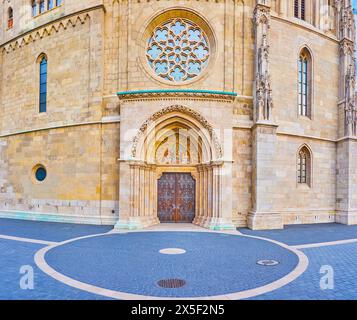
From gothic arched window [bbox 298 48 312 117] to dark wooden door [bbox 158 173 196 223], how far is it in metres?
7.98

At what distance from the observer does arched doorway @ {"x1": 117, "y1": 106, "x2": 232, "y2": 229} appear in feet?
43.4

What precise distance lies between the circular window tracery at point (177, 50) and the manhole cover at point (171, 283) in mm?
11253

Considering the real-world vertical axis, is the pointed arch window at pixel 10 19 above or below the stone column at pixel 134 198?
above

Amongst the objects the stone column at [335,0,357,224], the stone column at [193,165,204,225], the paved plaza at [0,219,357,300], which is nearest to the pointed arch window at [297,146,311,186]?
the stone column at [335,0,357,224]

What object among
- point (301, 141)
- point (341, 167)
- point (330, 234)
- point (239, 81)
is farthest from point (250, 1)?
point (330, 234)

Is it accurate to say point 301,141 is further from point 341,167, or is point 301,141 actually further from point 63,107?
point 63,107

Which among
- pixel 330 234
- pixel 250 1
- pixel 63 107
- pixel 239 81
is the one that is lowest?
pixel 330 234

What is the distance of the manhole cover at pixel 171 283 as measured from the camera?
Answer: 5.54m

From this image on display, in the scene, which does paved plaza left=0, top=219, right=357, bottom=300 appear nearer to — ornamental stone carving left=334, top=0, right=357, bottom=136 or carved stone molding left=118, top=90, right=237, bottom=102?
carved stone molding left=118, top=90, right=237, bottom=102

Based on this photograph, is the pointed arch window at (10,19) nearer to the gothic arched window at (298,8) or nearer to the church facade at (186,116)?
the church facade at (186,116)

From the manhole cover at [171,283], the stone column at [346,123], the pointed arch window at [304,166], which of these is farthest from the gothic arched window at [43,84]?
the stone column at [346,123]

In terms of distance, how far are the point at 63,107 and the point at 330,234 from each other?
1471 centimetres

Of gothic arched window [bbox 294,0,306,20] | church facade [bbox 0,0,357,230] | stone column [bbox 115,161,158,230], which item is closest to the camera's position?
stone column [bbox 115,161,158,230]

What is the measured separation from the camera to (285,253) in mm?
8422
